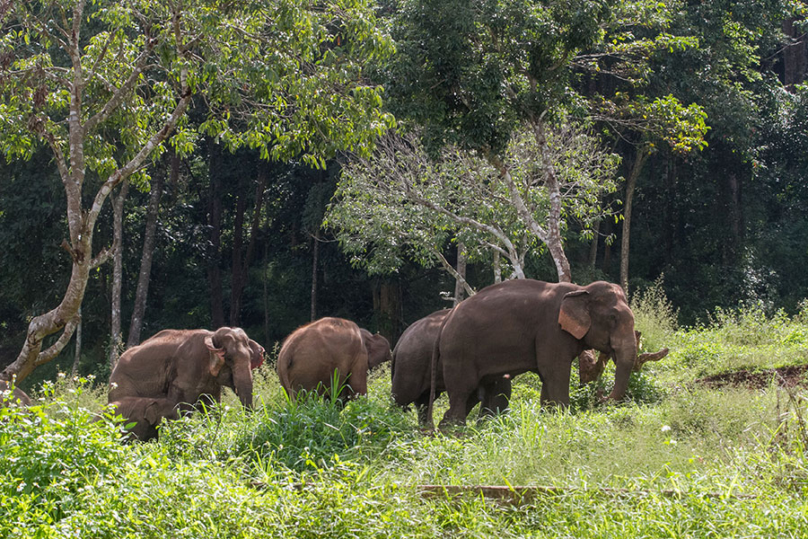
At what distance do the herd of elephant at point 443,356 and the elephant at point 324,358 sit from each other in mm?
12

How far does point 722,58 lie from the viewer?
2145cm

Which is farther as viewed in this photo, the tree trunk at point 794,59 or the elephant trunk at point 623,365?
the tree trunk at point 794,59

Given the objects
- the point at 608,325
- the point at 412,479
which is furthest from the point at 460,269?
the point at 412,479

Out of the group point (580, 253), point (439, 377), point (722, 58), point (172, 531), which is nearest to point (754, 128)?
point (722, 58)

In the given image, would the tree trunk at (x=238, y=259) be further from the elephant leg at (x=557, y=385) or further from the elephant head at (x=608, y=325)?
the elephant head at (x=608, y=325)

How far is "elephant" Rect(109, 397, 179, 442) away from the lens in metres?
9.03

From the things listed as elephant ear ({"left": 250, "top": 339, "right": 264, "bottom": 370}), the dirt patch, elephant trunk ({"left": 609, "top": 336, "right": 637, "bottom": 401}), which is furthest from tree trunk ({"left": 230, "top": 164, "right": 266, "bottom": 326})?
elephant trunk ({"left": 609, "top": 336, "right": 637, "bottom": 401})

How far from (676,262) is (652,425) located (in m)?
19.2

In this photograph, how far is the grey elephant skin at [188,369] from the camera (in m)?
9.85

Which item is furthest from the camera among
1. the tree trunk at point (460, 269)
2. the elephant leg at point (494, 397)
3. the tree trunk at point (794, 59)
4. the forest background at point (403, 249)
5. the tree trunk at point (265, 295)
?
the tree trunk at point (794, 59)

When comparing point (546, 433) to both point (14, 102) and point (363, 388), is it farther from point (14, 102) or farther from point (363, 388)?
point (14, 102)

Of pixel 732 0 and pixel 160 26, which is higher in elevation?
pixel 732 0

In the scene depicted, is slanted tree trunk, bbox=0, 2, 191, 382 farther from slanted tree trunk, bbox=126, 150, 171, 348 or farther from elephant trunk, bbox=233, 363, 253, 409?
slanted tree trunk, bbox=126, 150, 171, 348

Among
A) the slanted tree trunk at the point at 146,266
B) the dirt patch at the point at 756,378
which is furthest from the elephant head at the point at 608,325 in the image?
the slanted tree trunk at the point at 146,266
